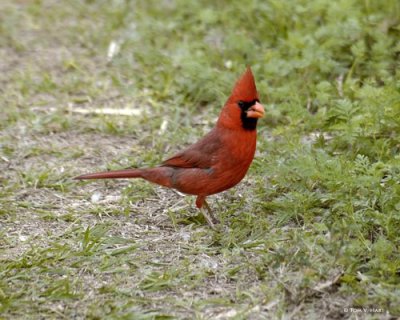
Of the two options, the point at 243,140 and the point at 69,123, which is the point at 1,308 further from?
the point at 69,123

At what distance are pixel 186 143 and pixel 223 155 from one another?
1136 millimetres

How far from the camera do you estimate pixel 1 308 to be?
125 inches

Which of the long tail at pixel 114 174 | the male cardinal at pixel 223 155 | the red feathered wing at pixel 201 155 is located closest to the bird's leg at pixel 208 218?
the male cardinal at pixel 223 155

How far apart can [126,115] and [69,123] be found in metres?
0.40

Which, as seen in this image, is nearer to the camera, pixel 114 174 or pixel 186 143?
pixel 114 174

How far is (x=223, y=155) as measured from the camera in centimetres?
389

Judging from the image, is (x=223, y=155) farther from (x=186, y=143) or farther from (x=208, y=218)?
(x=186, y=143)

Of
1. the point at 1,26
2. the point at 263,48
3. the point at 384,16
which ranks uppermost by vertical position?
the point at 384,16

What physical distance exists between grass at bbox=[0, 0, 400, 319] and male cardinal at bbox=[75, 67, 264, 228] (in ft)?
0.70

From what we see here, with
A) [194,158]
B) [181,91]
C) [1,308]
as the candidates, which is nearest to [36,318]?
[1,308]

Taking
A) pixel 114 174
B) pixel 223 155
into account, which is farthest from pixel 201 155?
pixel 114 174

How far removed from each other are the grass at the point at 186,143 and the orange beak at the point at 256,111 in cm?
30

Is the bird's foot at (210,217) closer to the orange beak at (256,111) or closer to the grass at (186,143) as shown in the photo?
the grass at (186,143)

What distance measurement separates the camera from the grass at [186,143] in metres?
3.28
